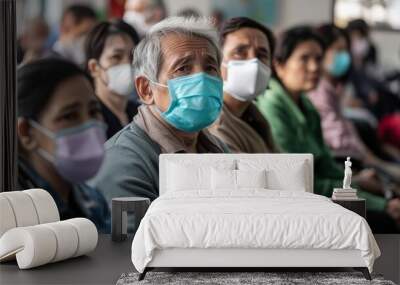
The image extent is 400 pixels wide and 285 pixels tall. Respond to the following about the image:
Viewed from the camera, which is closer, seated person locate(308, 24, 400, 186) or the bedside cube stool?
the bedside cube stool

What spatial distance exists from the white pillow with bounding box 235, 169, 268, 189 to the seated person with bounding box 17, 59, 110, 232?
150 cm

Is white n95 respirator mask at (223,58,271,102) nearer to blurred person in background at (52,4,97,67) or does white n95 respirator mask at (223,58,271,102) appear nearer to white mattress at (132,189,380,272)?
blurred person in background at (52,4,97,67)

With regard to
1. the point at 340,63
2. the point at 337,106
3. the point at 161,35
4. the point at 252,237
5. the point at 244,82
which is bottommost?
the point at 252,237

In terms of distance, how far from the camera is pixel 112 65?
278 inches

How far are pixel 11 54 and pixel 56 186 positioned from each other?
1373mm

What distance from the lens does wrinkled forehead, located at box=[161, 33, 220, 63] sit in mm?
6926

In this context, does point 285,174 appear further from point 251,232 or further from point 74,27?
point 74,27

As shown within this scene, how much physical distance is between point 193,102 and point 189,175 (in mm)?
768

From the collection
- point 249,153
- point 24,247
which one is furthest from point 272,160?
point 24,247

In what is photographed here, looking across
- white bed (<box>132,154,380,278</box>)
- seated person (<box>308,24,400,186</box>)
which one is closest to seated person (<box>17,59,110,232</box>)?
white bed (<box>132,154,380,278</box>)

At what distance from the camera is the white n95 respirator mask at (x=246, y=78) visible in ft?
23.0

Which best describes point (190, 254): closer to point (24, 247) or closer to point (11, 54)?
point (24, 247)

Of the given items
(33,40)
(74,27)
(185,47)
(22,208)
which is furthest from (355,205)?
(33,40)

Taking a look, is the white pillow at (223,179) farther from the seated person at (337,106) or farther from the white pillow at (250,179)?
the seated person at (337,106)
